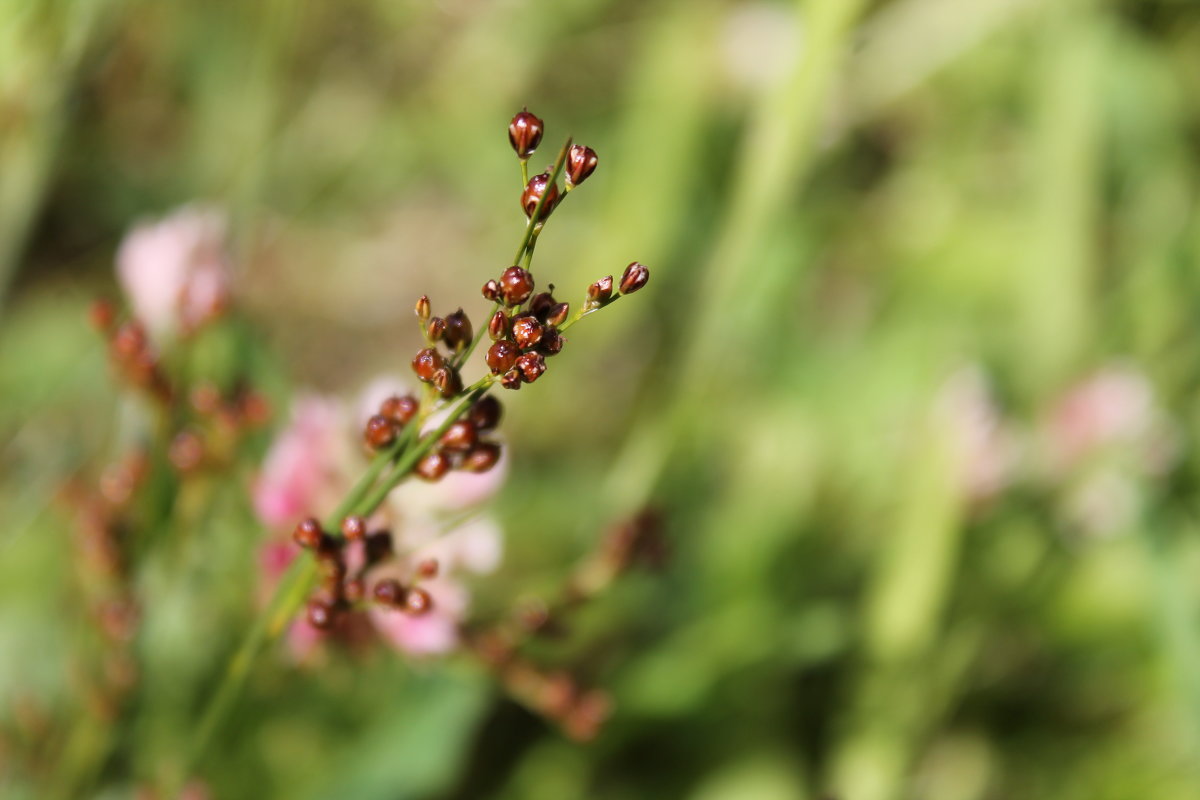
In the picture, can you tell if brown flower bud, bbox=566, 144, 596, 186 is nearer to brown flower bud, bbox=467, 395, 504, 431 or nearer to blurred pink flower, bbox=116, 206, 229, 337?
brown flower bud, bbox=467, 395, 504, 431

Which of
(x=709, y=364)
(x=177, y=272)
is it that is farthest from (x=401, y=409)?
(x=709, y=364)

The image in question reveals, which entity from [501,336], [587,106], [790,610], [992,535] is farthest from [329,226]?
[501,336]

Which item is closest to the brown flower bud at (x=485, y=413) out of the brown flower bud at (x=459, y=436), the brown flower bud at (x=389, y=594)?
the brown flower bud at (x=459, y=436)

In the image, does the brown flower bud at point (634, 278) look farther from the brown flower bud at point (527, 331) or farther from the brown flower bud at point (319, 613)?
the brown flower bud at point (319, 613)

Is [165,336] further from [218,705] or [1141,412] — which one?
[1141,412]

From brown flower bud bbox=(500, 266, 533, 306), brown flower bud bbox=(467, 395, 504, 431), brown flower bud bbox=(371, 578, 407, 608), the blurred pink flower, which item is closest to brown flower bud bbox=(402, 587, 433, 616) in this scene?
brown flower bud bbox=(371, 578, 407, 608)

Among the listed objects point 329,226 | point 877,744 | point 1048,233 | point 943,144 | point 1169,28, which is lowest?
point 877,744
